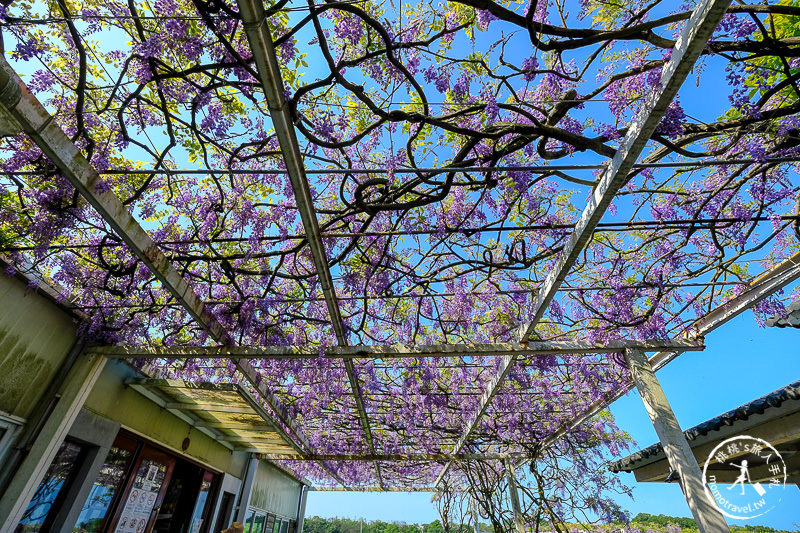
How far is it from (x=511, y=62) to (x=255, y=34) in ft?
5.41

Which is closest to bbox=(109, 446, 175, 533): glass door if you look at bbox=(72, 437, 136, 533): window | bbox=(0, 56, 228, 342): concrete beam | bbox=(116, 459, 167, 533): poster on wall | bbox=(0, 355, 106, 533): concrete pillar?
bbox=(116, 459, 167, 533): poster on wall

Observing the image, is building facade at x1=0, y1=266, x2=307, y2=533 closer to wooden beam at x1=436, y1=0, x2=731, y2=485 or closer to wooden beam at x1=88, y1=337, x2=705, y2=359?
wooden beam at x1=88, y1=337, x2=705, y2=359

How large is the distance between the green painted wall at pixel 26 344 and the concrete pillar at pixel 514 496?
8.34m

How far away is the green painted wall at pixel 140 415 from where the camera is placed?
14.4 ft

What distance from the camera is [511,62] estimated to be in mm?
2475

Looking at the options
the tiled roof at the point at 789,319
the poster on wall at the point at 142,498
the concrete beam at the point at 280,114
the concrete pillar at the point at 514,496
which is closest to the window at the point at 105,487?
the poster on wall at the point at 142,498

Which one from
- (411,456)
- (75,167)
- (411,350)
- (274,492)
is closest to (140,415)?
(411,350)

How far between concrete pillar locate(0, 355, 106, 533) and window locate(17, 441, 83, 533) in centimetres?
30

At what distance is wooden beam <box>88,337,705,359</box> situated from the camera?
3.96 metres

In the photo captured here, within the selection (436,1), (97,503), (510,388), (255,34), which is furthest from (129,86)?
(510,388)

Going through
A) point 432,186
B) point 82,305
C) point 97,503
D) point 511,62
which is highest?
point 511,62

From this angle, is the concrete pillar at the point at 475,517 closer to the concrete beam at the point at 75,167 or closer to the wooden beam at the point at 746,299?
the wooden beam at the point at 746,299

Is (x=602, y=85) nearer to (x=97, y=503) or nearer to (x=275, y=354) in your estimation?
(x=275, y=354)

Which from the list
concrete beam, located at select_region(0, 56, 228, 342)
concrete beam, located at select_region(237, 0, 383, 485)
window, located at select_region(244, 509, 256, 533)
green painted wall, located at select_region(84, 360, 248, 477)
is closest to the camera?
concrete beam, located at select_region(237, 0, 383, 485)
